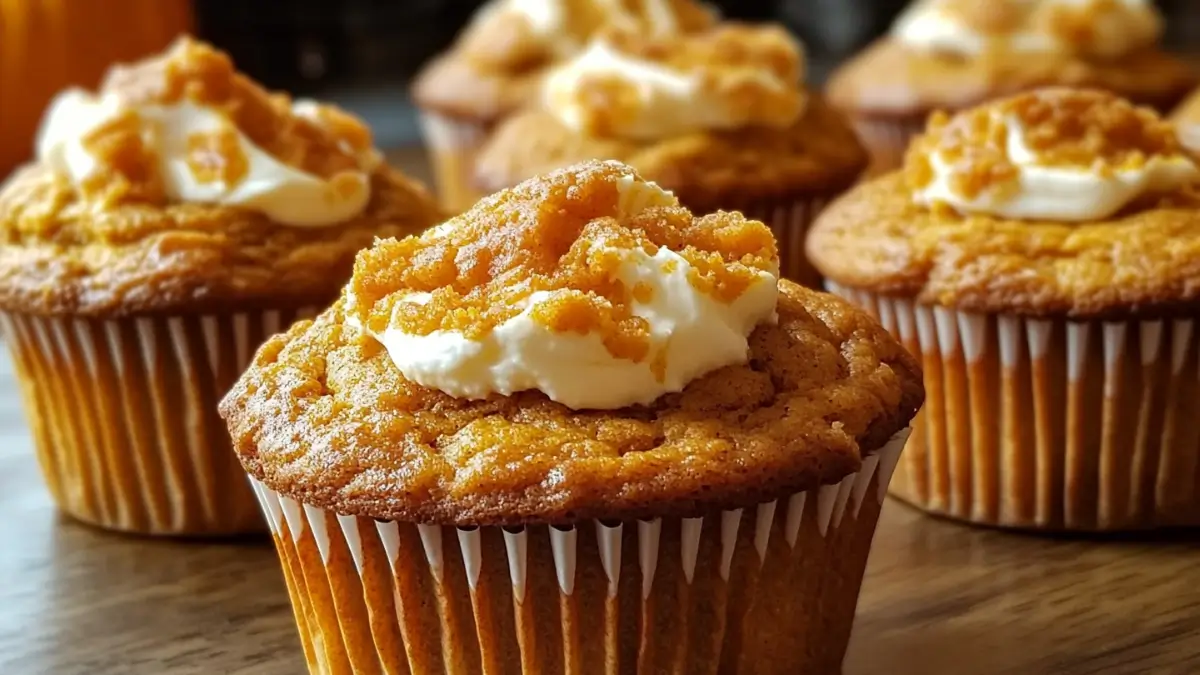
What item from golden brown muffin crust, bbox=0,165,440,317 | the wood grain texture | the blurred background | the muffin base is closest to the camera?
the wood grain texture

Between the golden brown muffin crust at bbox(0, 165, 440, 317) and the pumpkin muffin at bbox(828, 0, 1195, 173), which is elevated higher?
the golden brown muffin crust at bbox(0, 165, 440, 317)

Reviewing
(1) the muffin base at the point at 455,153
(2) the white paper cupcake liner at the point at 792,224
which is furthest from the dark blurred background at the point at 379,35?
(2) the white paper cupcake liner at the point at 792,224

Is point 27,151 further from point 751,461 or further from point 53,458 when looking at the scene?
point 751,461

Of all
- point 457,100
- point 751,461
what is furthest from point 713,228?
point 457,100

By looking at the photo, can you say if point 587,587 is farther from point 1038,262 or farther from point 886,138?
point 886,138

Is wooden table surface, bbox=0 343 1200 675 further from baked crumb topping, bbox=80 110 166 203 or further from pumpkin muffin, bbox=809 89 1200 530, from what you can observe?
baked crumb topping, bbox=80 110 166 203

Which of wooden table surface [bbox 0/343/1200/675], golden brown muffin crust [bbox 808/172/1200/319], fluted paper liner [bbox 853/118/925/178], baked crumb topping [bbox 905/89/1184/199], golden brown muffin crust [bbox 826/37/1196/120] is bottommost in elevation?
wooden table surface [bbox 0/343/1200/675]

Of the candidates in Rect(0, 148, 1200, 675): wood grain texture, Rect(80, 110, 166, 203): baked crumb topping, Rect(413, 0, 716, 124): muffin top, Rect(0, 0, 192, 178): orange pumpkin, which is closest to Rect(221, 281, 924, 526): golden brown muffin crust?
Rect(0, 148, 1200, 675): wood grain texture
